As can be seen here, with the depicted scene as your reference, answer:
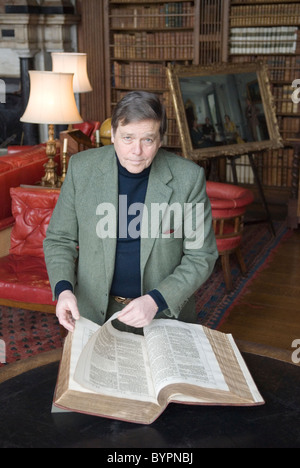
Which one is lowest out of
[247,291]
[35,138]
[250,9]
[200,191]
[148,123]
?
[247,291]

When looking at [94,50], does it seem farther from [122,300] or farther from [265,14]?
[122,300]

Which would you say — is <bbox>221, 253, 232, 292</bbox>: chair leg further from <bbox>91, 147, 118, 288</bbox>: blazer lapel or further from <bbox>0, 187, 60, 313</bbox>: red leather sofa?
<bbox>91, 147, 118, 288</bbox>: blazer lapel

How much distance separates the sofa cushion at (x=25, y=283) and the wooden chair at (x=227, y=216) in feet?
4.41

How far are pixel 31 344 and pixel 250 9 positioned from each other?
186 inches

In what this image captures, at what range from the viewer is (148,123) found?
169cm

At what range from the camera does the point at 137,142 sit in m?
1.71

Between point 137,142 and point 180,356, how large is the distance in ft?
2.05

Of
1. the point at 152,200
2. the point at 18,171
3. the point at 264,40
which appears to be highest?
the point at 264,40


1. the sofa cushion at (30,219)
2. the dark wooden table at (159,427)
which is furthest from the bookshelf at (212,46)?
the dark wooden table at (159,427)

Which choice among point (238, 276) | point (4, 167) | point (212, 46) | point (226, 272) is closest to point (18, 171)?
point (4, 167)

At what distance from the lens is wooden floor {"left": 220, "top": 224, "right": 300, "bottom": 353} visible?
3684 millimetres
